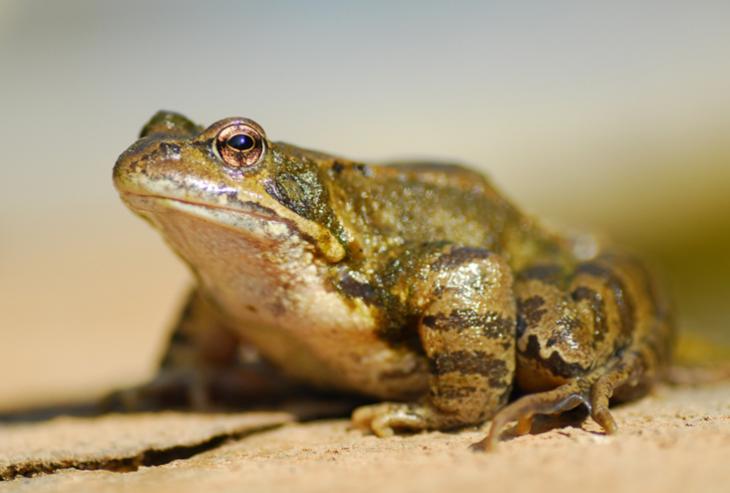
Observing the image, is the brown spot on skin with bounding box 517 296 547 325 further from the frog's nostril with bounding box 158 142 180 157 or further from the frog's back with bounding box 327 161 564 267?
the frog's nostril with bounding box 158 142 180 157

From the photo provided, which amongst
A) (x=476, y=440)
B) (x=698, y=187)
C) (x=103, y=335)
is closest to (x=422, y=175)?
(x=476, y=440)

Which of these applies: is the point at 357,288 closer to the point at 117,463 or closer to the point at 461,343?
the point at 461,343

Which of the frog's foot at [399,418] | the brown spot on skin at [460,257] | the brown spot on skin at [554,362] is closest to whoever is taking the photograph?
the brown spot on skin at [554,362]

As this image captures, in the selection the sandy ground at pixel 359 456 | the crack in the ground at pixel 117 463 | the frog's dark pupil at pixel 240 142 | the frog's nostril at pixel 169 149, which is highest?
the frog's dark pupil at pixel 240 142

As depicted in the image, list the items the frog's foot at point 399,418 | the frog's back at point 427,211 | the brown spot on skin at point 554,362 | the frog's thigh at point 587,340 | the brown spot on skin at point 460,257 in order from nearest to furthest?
the frog's thigh at point 587,340 < the brown spot on skin at point 554,362 < the frog's foot at point 399,418 < the brown spot on skin at point 460,257 < the frog's back at point 427,211

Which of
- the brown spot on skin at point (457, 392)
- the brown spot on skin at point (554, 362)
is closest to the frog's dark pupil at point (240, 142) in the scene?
the brown spot on skin at point (457, 392)

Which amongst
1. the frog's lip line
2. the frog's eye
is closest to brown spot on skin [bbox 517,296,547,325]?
the frog's lip line

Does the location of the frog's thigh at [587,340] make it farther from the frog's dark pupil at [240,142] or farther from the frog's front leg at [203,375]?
the frog's front leg at [203,375]
